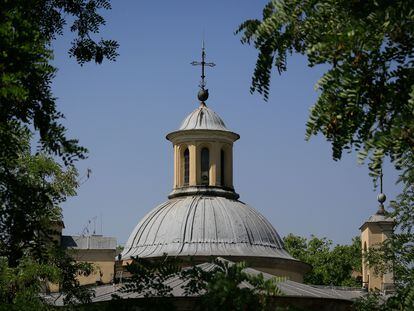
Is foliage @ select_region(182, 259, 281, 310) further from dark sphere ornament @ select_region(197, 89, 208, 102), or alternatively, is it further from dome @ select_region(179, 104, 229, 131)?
dark sphere ornament @ select_region(197, 89, 208, 102)

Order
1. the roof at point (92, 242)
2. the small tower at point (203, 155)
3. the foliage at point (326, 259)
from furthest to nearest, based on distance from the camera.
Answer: the foliage at point (326, 259)
the roof at point (92, 242)
the small tower at point (203, 155)

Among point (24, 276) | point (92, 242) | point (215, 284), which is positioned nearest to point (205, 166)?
point (92, 242)

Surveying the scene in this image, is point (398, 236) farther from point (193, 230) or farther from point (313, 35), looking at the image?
point (193, 230)

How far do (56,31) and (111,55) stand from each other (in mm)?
694

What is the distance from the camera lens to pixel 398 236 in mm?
19906

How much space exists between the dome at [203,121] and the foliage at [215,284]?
3530 centimetres

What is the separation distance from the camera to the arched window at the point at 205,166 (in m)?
44.0

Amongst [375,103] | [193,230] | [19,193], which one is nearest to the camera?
[375,103]

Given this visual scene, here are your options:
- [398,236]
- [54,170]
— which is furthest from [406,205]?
[54,170]

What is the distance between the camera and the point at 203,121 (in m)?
45.0

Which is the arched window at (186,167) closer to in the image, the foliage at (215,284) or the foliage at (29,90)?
the foliage at (29,90)

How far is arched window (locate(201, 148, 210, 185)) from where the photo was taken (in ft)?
144

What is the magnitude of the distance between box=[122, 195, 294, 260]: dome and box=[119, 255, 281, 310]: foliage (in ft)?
98.1

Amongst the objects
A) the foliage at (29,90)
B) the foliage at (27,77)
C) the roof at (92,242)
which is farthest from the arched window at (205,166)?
the foliage at (27,77)
